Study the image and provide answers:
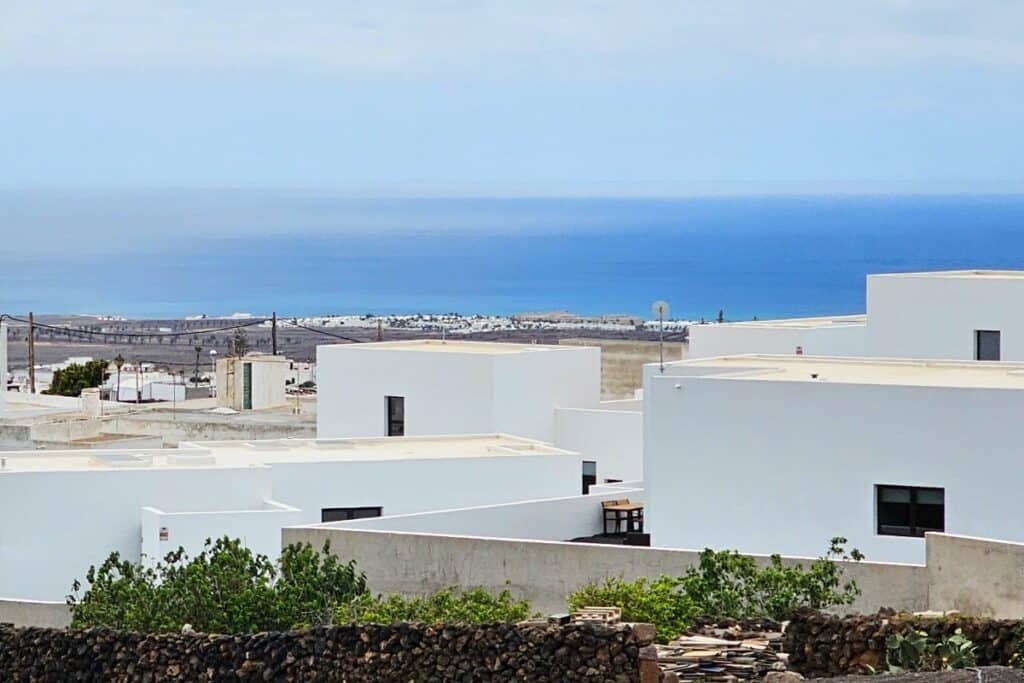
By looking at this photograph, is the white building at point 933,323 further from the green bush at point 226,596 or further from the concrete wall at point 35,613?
the concrete wall at point 35,613

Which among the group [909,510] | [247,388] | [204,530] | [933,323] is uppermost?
[933,323]

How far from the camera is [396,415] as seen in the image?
3781 centimetres

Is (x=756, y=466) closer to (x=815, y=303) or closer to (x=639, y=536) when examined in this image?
(x=639, y=536)

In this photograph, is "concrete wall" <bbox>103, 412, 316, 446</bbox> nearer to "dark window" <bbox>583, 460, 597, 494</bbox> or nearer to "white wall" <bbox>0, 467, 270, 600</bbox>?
"dark window" <bbox>583, 460, 597, 494</bbox>

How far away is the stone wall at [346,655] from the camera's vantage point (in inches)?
587

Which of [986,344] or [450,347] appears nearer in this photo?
[986,344]

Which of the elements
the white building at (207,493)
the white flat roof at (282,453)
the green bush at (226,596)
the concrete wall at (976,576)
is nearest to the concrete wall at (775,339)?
the white flat roof at (282,453)

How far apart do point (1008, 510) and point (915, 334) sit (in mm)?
10404

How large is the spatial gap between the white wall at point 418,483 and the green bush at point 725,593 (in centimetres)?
842

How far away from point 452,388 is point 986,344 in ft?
28.1

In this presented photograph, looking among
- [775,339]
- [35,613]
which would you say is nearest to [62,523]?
[35,613]

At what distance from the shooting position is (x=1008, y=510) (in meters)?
24.9

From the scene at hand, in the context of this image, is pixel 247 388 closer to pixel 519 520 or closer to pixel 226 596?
pixel 519 520

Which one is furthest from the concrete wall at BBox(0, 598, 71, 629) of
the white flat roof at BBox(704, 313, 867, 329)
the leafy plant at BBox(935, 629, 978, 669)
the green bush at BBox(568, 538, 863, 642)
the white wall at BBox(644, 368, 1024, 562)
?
the white flat roof at BBox(704, 313, 867, 329)
